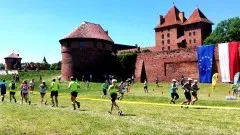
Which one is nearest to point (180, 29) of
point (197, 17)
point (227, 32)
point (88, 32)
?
point (197, 17)

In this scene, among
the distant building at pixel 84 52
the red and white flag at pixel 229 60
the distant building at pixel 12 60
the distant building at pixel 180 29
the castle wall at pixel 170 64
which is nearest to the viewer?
the red and white flag at pixel 229 60

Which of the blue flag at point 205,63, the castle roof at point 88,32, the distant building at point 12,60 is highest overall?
the castle roof at point 88,32

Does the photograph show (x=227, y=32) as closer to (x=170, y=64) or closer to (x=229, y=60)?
(x=170, y=64)

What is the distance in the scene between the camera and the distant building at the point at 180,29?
97.5 m

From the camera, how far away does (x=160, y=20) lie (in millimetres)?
106812

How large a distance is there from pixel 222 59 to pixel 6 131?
4046cm

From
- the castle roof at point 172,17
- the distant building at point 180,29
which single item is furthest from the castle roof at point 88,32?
the castle roof at point 172,17

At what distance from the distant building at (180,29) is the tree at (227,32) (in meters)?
7.18

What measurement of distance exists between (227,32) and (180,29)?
60.1ft

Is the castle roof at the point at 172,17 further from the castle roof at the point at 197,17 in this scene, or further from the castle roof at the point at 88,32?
the castle roof at the point at 88,32

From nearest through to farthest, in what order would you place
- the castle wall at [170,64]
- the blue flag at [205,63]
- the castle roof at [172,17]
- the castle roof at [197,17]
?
1. the blue flag at [205,63]
2. the castle wall at [170,64]
3. the castle roof at [197,17]
4. the castle roof at [172,17]

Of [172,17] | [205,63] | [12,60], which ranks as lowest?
[205,63]

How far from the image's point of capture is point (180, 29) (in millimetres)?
103250

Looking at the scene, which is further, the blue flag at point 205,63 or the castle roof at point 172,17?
the castle roof at point 172,17
